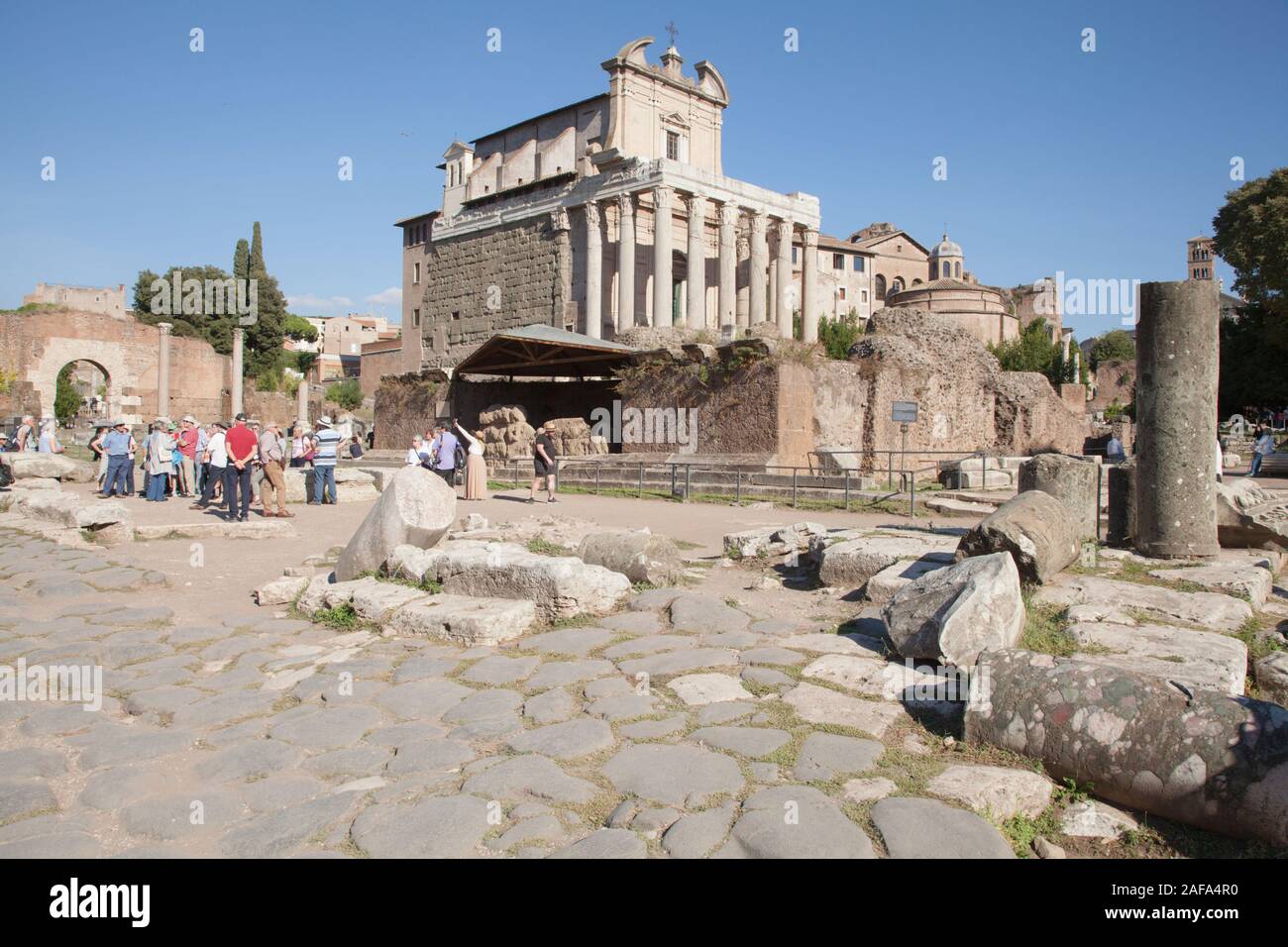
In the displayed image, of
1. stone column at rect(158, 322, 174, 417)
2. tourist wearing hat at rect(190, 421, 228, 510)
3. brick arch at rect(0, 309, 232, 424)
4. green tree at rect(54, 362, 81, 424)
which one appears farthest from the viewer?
green tree at rect(54, 362, 81, 424)

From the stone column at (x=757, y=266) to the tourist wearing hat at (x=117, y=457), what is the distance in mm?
25485

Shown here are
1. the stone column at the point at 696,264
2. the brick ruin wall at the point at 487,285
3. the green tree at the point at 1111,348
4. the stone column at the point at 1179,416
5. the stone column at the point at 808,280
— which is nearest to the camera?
the stone column at the point at 1179,416

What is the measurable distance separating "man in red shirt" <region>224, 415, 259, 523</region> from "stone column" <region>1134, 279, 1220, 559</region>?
1130 centimetres

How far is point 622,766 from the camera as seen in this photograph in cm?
344

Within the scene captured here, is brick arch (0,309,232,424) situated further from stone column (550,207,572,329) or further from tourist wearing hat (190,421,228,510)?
tourist wearing hat (190,421,228,510)

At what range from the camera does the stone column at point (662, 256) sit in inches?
1335

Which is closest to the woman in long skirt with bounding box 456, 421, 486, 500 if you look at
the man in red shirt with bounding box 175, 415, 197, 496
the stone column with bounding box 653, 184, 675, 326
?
the man in red shirt with bounding box 175, 415, 197, 496

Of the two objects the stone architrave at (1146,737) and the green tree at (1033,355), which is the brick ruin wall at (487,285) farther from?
the stone architrave at (1146,737)

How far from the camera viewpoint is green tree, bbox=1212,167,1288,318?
34.5 meters

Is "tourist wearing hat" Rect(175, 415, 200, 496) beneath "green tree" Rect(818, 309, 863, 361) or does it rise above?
beneath

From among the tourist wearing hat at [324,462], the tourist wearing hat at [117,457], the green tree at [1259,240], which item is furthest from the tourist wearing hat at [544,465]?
the green tree at [1259,240]

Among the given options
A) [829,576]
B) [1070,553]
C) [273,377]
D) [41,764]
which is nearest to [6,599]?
[41,764]
